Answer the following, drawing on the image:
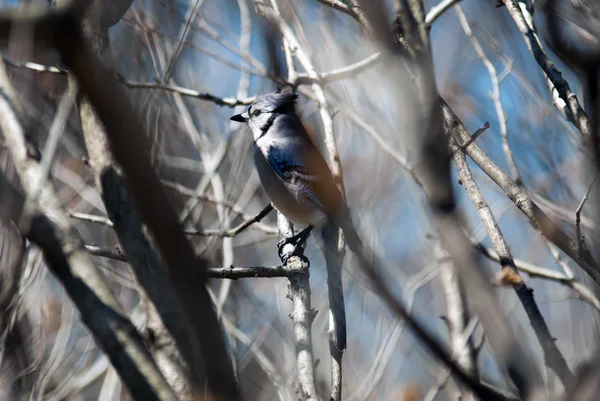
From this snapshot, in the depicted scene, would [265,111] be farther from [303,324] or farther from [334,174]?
[303,324]

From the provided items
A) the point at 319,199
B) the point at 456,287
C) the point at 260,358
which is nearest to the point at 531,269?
the point at 456,287

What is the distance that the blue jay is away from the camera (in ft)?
14.0

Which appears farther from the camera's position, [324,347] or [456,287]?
[324,347]

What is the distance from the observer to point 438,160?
3.63ft

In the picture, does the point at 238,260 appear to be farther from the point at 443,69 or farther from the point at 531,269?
the point at 531,269

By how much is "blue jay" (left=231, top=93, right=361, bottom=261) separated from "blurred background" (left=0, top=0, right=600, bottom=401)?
162 mm

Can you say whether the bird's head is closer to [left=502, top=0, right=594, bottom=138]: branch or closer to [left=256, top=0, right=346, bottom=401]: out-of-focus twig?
[left=256, top=0, right=346, bottom=401]: out-of-focus twig

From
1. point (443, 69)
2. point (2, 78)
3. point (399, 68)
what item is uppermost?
point (443, 69)

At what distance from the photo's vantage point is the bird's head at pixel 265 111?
14.8ft

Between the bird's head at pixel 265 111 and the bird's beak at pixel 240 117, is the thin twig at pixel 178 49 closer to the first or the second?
the bird's head at pixel 265 111

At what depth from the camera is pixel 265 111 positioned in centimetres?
466

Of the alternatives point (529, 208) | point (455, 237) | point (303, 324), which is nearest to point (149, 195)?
point (455, 237)

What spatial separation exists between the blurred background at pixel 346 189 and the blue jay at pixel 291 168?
0.53 ft

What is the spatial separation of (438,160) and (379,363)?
3.11 metres
